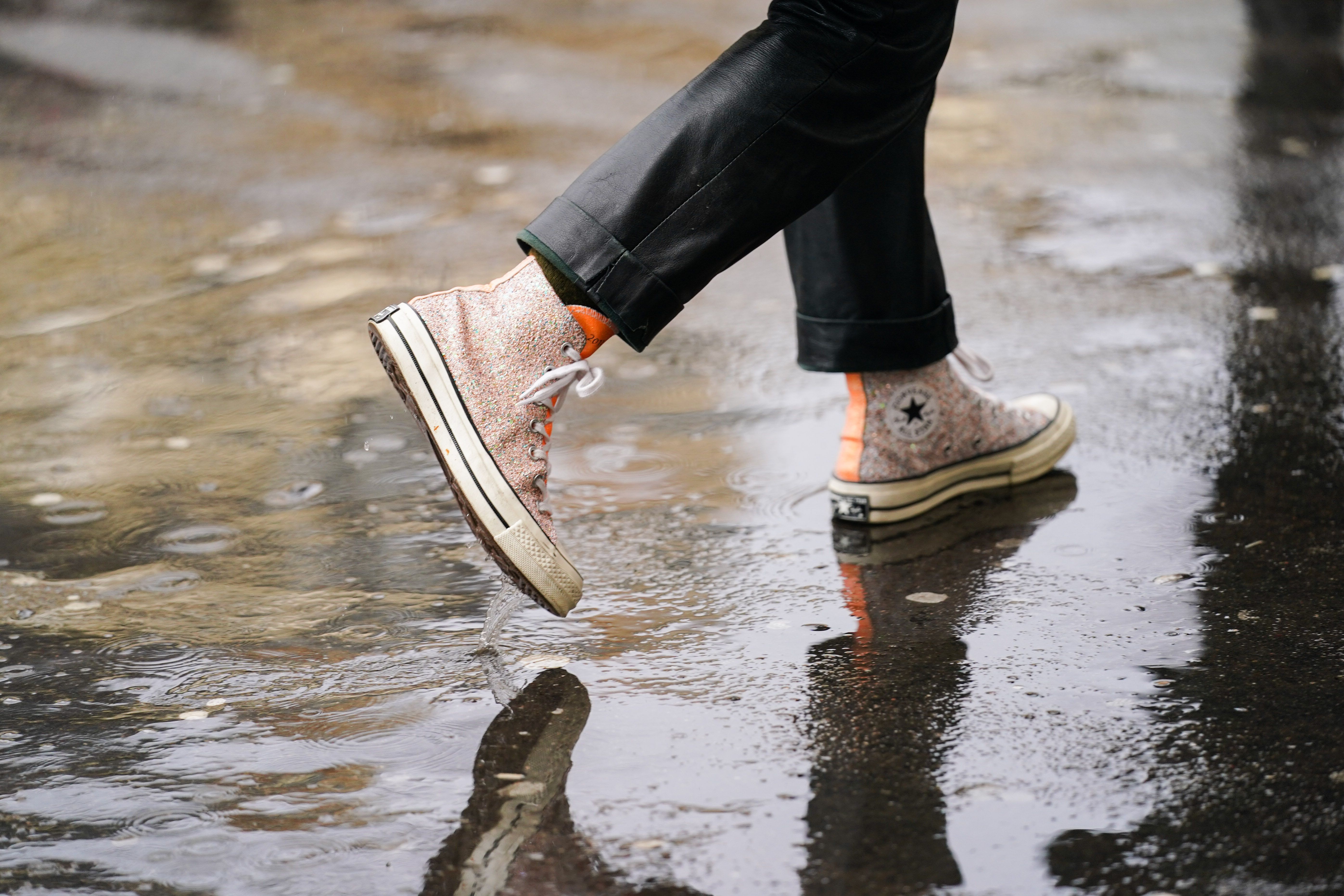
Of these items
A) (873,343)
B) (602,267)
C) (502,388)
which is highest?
(602,267)

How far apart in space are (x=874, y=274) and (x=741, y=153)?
0.58 metres

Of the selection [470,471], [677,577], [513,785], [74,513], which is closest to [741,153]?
[470,471]

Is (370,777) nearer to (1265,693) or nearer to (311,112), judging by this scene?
(1265,693)

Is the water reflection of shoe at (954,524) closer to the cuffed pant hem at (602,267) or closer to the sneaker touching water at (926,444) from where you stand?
the sneaker touching water at (926,444)

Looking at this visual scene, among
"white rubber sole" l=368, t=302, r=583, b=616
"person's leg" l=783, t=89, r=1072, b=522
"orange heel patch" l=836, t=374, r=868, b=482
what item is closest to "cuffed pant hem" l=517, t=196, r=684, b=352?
"white rubber sole" l=368, t=302, r=583, b=616

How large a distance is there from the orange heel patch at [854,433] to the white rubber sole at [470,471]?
2.35ft

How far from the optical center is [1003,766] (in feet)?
6.00

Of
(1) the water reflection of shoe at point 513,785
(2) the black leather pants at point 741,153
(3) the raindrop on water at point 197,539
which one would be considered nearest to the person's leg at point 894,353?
(2) the black leather pants at point 741,153

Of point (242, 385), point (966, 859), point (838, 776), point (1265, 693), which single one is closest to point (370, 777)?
point (838, 776)

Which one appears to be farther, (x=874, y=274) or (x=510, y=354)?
(x=874, y=274)

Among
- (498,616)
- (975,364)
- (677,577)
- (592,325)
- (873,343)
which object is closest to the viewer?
(592,325)

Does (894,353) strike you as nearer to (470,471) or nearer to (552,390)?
(552,390)

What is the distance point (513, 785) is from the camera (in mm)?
1857

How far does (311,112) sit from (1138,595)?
4.59m
